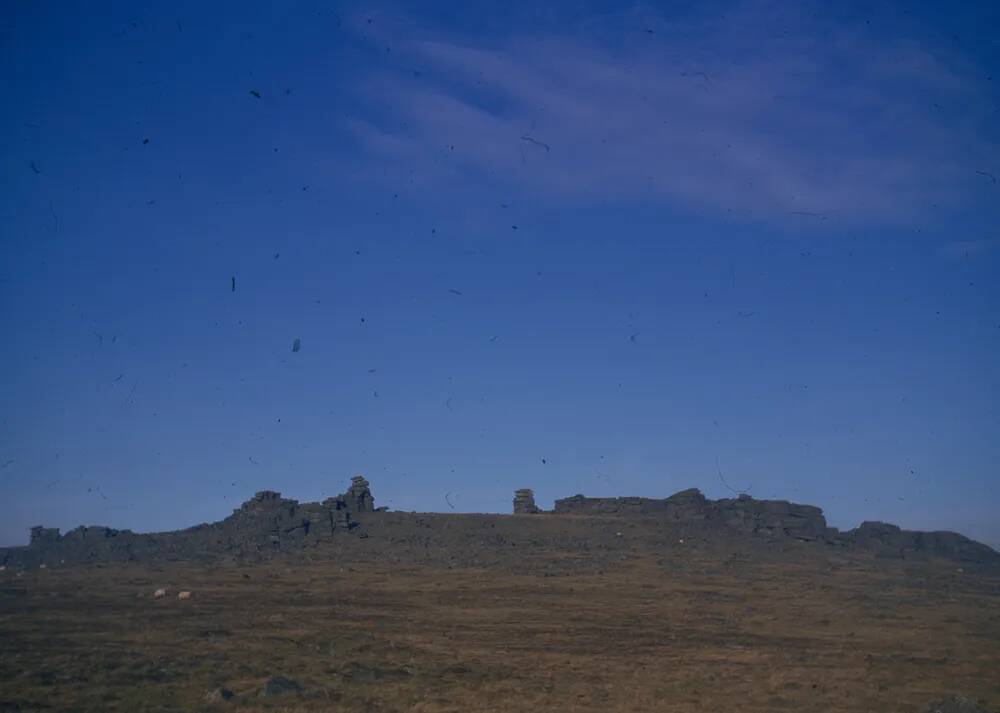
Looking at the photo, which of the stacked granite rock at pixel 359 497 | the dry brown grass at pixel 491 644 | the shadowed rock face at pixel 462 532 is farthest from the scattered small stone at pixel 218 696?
the stacked granite rock at pixel 359 497

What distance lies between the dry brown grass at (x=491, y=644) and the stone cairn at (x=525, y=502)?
35268 millimetres

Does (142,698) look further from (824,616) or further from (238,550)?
(238,550)

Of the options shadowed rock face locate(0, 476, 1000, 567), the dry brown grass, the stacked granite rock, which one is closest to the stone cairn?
shadowed rock face locate(0, 476, 1000, 567)

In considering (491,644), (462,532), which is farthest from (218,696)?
(462,532)

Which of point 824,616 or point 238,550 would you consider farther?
point 238,550

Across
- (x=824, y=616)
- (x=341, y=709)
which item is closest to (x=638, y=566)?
(x=824, y=616)

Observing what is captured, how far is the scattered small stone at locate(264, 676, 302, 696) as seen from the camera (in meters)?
19.4

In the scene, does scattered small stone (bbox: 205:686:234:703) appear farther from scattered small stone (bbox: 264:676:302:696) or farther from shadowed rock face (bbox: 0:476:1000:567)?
shadowed rock face (bbox: 0:476:1000:567)

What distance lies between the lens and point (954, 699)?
1873 cm

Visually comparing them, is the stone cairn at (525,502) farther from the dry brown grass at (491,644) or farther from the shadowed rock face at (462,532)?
the dry brown grass at (491,644)

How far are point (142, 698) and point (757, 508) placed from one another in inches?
3028

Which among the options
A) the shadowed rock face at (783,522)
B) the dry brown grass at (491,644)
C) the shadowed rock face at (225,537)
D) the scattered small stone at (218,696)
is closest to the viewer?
the scattered small stone at (218,696)

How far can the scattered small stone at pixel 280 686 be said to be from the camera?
19.4 m

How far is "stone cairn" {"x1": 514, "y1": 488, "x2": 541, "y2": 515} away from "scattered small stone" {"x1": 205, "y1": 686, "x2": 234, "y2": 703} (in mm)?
67619
